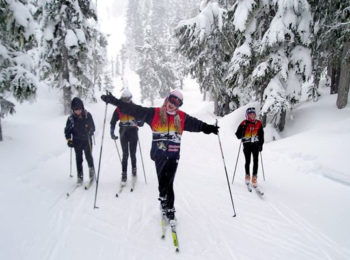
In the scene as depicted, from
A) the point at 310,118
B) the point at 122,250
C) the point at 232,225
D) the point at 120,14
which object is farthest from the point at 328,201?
the point at 120,14

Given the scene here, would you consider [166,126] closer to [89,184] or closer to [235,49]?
[89,184]

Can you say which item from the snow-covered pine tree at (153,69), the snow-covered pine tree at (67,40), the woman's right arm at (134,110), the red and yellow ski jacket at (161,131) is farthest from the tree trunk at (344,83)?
the snow-covered pine tree at (153,69)

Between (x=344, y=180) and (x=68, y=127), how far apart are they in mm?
7959

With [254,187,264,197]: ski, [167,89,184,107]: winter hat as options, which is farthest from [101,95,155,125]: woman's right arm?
[254,187,264,197]: ski

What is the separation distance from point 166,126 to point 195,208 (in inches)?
95.4

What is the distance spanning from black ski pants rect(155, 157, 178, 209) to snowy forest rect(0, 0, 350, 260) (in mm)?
71

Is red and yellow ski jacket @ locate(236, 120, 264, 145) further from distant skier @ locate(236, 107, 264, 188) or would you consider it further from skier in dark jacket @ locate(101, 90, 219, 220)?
skier in dark jacket @ locate(101, 90, 219, 220)

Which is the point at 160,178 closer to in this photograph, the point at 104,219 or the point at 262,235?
the point at 104,219

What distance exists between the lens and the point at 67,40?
17203 millimetres

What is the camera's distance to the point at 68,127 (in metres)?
7.17

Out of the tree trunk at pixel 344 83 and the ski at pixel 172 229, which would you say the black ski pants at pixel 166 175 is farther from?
the tree trunk at pixel 344 83

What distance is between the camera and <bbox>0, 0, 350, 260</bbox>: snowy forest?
4789 mm

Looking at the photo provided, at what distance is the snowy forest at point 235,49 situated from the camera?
34.3 feet

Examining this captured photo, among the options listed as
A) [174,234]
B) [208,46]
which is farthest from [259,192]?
[208,46]
